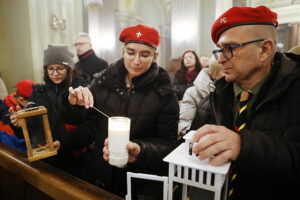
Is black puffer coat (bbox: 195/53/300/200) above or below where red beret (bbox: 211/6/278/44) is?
below

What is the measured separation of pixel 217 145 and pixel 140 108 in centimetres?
77

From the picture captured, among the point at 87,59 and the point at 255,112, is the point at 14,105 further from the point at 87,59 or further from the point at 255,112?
the point at 255,112

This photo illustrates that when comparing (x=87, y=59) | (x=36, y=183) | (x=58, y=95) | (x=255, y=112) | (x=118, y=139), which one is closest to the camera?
(x=118, y=139)

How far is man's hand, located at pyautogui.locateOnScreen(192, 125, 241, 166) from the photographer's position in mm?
754

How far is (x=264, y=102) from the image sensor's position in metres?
1.00

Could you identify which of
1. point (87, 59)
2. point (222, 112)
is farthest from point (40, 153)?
point (87, 59)

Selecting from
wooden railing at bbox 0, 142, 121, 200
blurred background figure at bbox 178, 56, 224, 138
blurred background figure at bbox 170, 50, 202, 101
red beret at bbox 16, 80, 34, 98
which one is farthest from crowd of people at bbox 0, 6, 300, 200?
blurred background figure at bbox 170, 50, 202, 101

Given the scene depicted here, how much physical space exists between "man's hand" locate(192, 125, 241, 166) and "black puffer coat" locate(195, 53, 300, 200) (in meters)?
0.05

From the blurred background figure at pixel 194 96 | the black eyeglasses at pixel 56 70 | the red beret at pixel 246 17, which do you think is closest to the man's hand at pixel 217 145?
the red beret at pixel 246 17

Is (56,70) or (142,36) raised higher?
(142,36)

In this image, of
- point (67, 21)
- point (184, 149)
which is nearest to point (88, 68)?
point (67, 21)

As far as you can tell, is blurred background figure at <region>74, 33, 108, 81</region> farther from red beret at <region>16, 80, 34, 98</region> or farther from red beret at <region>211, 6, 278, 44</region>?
red beret at <region>211, 6, 278, 44</region>

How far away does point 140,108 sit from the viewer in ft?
4.83

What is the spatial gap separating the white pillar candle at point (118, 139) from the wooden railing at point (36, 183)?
18 centimetres
